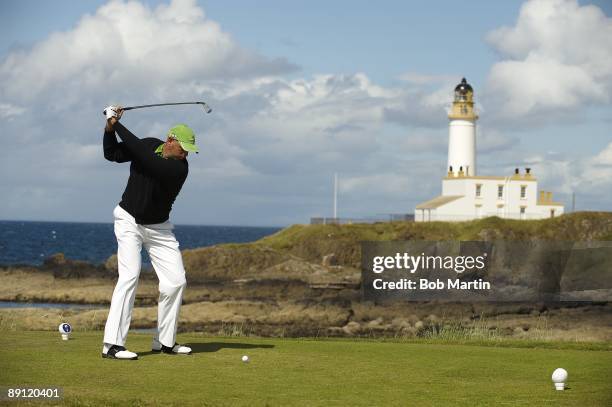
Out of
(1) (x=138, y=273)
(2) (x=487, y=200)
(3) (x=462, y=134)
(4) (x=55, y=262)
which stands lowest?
(1) (x=138, y=273)

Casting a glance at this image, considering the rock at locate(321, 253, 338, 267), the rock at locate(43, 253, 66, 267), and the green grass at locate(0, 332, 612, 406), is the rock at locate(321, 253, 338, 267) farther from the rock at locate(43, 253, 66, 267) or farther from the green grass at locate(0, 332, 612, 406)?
the green grass at locate(0, 332, 612, 406)

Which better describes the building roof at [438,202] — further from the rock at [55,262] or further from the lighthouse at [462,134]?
the rock at [55,262]

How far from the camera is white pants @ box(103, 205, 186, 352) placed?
39.1 feet

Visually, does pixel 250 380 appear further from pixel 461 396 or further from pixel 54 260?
pixel 54 260

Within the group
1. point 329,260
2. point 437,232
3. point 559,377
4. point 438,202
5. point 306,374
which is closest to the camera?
point 559,377

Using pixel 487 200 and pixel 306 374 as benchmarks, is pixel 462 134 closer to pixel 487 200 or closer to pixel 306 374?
pixel 487 200

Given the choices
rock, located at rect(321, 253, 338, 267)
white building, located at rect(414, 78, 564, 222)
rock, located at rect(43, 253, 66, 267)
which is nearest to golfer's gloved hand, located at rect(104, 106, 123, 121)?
rock, located at rect(43, 253, 66, 267)

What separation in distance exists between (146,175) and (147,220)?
550 mm

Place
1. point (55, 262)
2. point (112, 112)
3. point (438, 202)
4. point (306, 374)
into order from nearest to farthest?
point (306, 374) → point (112, 112) → point (55, 262) → point (438, 202)

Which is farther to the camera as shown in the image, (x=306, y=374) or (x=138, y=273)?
(x=138, y=273)

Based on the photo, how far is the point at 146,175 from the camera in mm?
11961

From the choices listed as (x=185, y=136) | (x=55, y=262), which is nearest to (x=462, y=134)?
(x=55, y=262)

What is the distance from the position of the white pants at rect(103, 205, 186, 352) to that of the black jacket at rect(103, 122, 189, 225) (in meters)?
0.16

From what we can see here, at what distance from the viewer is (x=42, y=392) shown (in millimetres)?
9312
